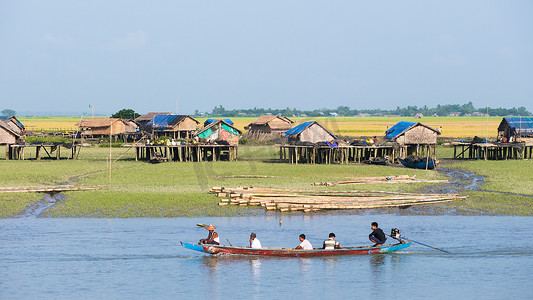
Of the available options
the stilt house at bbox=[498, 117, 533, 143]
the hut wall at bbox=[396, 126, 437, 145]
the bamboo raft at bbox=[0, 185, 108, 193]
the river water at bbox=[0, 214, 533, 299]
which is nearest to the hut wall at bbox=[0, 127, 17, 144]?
the bamboo raft at bbox=[0, 185, 108, 193]

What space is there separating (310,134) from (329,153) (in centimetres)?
459

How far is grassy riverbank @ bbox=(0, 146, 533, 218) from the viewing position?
112 feet

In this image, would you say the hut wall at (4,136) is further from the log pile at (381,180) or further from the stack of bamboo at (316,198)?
the log pile at (381,180)

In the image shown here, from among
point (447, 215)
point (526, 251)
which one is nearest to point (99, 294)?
point (526, 251)

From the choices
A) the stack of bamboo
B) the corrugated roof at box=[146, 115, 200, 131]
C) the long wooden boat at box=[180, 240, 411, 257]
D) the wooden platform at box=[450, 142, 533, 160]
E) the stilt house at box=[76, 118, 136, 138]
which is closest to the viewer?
the long wooden boat at box=[180, 240, 411, 257]

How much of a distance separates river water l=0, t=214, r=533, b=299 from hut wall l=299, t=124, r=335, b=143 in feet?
104

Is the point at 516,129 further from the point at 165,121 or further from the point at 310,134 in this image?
the point at 165,121

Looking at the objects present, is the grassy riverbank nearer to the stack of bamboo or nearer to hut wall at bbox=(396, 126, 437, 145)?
the stack of bamboo

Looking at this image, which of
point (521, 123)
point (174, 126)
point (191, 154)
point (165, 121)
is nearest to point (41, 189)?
point (191, 154)

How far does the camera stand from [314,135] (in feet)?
211

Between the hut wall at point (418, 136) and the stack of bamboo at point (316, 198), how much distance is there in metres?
28.3

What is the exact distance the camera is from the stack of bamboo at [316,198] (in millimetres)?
34312

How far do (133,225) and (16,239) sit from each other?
5.44 meters

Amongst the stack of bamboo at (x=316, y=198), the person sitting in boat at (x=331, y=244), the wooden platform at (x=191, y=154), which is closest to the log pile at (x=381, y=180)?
the stack of bamboo at (x=316, y=198)
